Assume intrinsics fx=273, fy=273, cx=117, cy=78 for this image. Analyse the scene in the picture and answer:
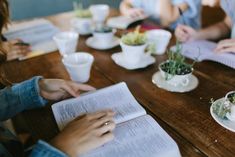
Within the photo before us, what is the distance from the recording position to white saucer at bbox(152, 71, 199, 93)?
855 mm

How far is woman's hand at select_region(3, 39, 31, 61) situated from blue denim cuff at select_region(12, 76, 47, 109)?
28cm

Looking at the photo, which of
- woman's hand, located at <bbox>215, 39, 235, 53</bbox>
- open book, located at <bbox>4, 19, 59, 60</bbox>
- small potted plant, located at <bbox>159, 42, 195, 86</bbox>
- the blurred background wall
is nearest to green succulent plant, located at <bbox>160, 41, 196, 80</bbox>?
small potted plant, located at <bbox>159, 42, 195, 86</bbox>

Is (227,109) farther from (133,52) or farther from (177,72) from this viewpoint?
(133,52)

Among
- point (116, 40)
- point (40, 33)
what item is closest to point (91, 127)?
point (116, 40)

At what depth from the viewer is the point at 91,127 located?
662 mm

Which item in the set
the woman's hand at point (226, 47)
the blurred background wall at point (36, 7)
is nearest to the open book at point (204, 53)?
the woman's hand at point (226, 47)

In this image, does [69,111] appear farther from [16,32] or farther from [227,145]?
[16,32]

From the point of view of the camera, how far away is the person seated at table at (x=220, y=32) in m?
1.05

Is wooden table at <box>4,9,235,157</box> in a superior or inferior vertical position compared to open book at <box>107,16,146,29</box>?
inferior

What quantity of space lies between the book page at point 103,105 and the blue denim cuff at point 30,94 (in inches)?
2.3

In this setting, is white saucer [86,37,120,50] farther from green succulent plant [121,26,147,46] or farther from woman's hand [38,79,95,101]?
woman's hand [38,79,95,101]

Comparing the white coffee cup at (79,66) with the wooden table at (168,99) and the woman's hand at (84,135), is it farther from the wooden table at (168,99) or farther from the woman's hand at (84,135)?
the woman's hand at (84,135)

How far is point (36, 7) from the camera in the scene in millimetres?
2455

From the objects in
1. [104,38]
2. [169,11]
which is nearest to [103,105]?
[104,38]
